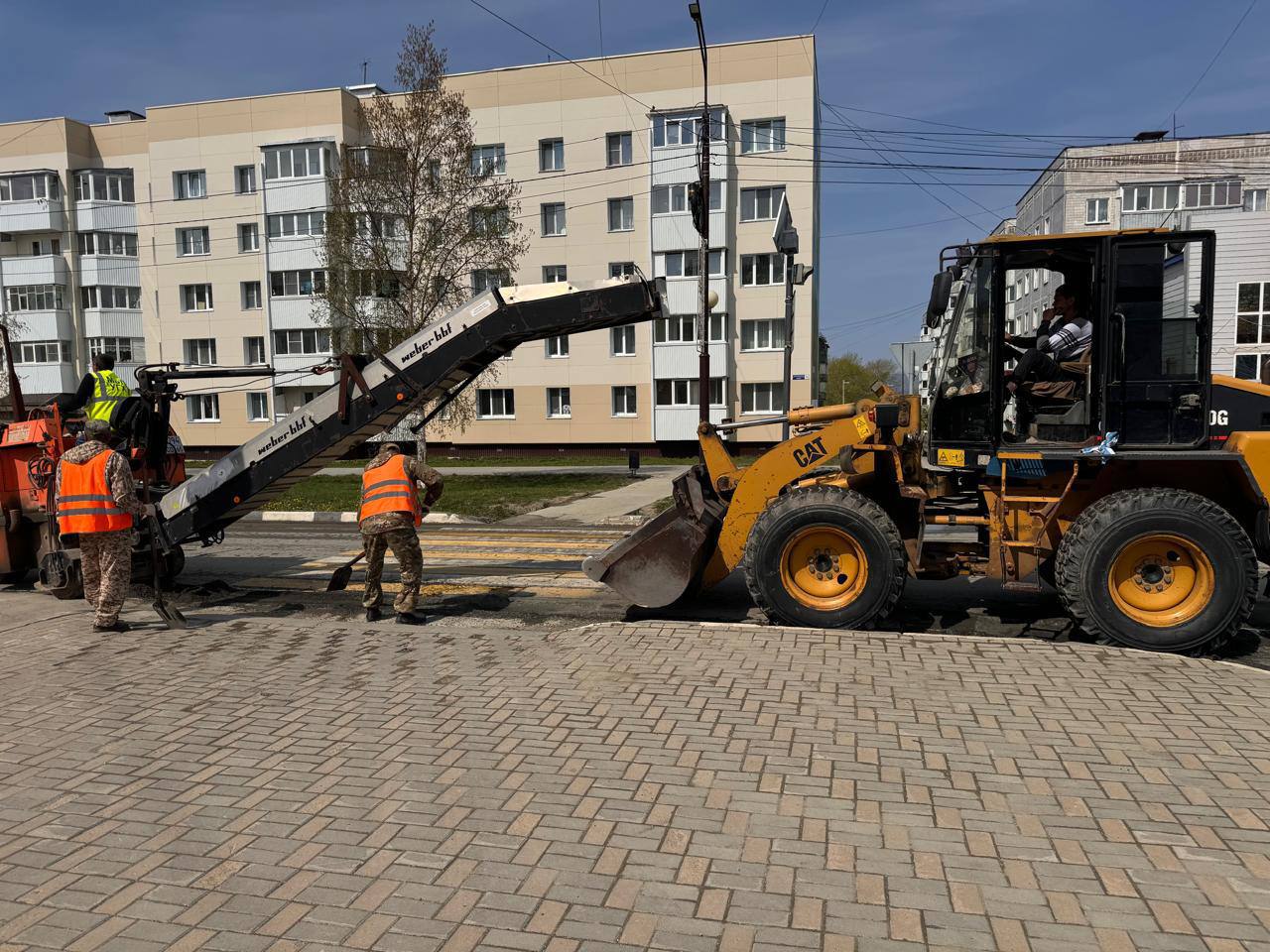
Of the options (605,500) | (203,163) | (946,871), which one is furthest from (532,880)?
(203,163)

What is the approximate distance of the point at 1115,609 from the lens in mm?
6305

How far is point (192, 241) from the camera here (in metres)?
44.0

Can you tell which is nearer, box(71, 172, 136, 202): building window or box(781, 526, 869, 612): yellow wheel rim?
box(781, 526, 869, 612): yellow wheel rim

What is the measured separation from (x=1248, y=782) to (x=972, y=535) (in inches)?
139

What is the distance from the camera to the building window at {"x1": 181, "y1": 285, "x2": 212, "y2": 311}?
4434 centimetres

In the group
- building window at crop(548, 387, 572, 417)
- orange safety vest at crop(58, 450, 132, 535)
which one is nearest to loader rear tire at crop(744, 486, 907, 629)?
orange safety vest at crop(58, 450, 132, 535)

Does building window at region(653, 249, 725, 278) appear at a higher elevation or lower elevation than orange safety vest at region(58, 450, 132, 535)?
higher

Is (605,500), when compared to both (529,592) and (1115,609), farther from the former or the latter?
(1115,609)

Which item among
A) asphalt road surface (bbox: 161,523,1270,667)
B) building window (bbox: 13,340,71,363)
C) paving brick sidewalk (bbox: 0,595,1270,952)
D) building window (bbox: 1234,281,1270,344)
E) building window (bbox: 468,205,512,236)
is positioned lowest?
asphalt road surface (bbox: 161,523,1270,667)

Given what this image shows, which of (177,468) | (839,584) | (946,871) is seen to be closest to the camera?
(946,871)

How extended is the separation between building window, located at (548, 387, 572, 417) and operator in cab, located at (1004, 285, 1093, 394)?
33.8m

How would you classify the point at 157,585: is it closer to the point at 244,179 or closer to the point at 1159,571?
the point at 1159,571

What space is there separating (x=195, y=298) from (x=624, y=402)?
75.1ft

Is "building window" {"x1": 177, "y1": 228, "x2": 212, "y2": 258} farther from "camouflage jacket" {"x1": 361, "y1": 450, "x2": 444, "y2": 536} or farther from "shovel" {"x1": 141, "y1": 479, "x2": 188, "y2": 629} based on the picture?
"camouflage jacket" {"x1": 361, "y1": 450, "x2": 444, "y2": 536}
